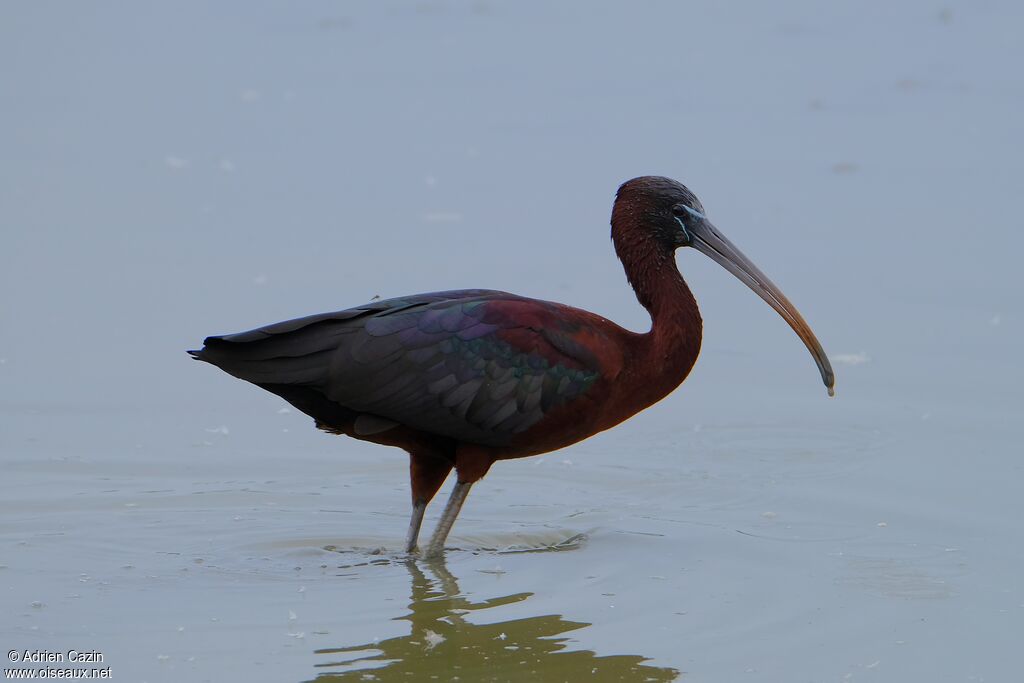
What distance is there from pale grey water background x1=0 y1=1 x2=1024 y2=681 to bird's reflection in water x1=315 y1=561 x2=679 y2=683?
2 cm

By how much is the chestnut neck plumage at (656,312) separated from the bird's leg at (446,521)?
0.83 m

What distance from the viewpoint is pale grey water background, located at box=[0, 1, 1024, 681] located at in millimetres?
6625

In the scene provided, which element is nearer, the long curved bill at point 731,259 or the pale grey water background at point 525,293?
the pale grey water background at point 525,293

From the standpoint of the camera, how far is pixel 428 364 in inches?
278

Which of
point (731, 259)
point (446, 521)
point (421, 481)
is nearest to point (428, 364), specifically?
point (421, 481)

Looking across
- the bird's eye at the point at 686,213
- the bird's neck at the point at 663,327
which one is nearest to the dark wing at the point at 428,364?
the bird's neck at the point at 663,327

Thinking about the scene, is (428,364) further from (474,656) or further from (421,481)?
(474,656)

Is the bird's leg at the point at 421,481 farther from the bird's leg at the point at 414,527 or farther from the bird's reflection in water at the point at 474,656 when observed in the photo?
the bird's reflection in water at the point at 474,656

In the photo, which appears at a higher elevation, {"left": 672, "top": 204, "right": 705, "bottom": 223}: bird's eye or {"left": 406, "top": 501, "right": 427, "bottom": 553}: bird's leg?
{"left": 672, "top": 204, "right": 705, "bottom": 223}: bird's eye

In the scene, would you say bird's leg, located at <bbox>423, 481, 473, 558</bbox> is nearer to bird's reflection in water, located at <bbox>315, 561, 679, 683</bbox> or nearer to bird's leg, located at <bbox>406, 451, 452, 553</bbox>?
bird's leg, located at <bbox>406, 451, 452, 553</bbox>

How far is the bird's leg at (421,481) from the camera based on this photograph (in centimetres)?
733

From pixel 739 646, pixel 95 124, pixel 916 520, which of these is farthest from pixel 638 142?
pixel 739 646

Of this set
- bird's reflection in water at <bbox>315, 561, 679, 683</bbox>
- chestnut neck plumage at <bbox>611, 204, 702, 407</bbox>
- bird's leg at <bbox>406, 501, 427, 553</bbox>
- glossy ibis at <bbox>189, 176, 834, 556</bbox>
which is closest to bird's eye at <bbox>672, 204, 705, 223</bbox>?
chestnut neck plumage at <bbox>611, 204, 702, 407</bbox>

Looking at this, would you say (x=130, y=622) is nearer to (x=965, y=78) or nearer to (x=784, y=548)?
(x=784, y=548)
